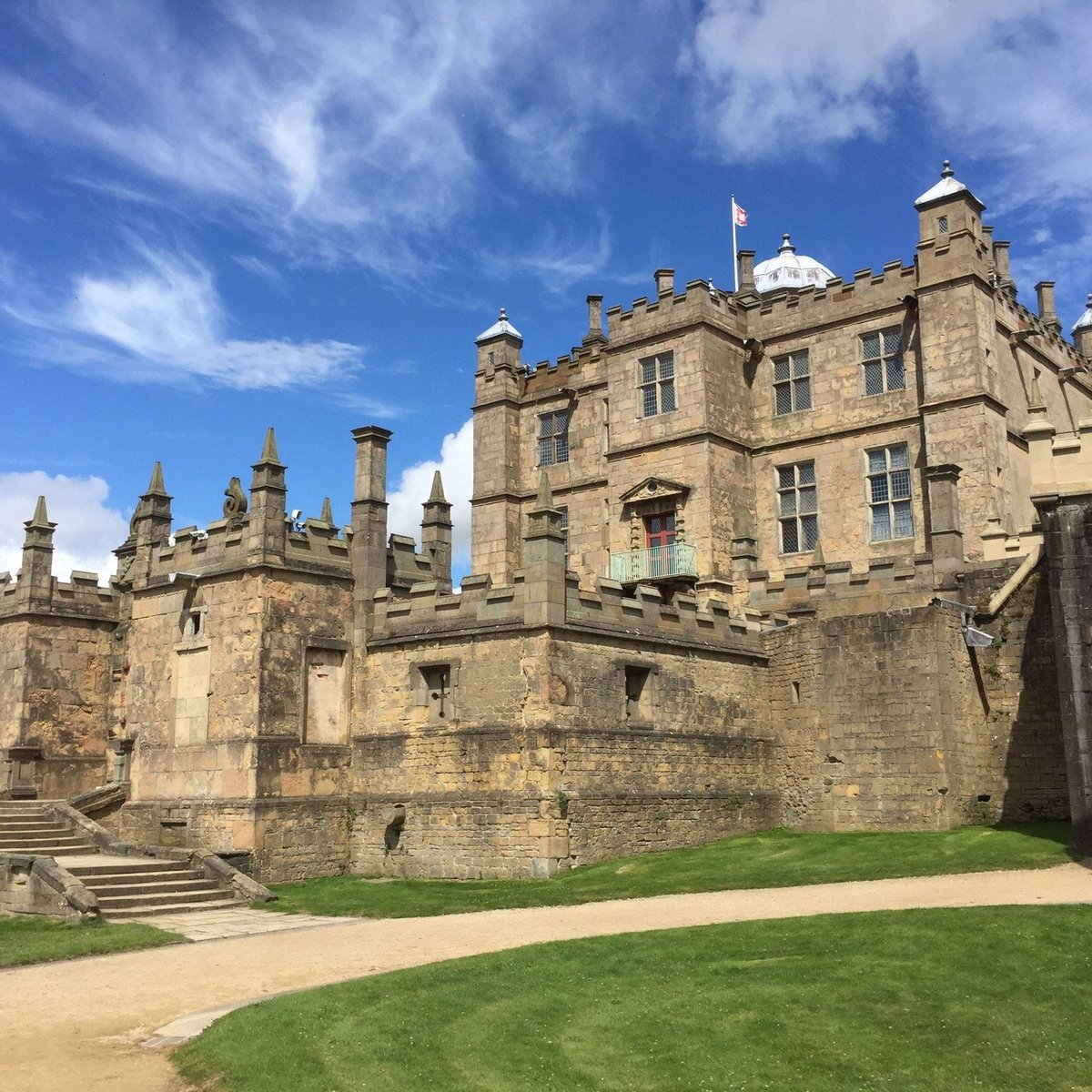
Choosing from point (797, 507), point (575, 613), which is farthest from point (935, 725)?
point (797, 507)

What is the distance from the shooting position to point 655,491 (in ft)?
111

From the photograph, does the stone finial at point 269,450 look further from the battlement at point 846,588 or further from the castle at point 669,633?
the battlement at point 846,588

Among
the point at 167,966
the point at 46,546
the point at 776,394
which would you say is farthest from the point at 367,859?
the point at 776,394

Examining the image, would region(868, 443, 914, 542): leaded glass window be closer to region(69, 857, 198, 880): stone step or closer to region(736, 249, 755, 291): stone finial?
region(736, 249, 755, 291): stone finial

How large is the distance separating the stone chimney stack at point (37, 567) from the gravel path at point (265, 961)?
16572 mm

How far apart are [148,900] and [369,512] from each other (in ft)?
33.0

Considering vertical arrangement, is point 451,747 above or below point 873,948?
above

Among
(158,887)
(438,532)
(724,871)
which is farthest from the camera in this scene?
(438,532)

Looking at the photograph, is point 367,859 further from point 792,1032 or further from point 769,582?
point 792,1032

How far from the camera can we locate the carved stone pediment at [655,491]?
33.4m

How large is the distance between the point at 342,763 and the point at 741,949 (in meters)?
14.2

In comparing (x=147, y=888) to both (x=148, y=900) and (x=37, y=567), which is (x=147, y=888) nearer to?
(x=148, y=900)

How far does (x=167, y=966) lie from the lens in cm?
1470

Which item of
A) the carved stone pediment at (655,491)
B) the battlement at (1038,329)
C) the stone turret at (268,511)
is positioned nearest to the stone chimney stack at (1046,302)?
the battlement at (1038,329)
